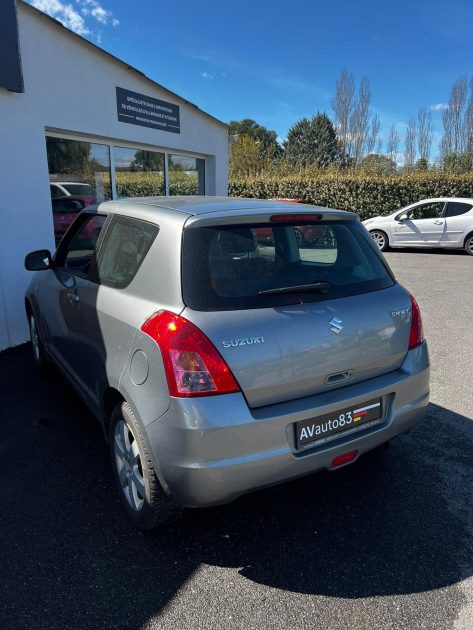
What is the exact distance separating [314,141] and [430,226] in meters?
40.1

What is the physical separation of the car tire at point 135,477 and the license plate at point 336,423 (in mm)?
728

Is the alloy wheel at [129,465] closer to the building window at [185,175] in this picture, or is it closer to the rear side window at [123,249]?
the rear side window at [123,249]

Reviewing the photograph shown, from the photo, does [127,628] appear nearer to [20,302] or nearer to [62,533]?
[62,533]

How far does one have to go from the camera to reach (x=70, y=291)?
3217mm

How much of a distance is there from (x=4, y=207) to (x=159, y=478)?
13.8 feet

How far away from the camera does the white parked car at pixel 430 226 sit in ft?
44.5

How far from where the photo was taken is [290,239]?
2580mm

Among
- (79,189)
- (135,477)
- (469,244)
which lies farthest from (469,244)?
(135,477)

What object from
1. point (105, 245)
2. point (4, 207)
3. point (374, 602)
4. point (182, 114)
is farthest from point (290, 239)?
point (182, 114)

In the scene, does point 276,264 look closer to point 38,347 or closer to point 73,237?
point 73,237

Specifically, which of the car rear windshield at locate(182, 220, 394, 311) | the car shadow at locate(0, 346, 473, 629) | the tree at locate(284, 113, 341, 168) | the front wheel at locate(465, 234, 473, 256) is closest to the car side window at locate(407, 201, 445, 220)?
the front wheel at locate(465, 234, 473, 256)

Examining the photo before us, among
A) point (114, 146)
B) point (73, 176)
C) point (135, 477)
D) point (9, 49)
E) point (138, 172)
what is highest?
point (9, 49)

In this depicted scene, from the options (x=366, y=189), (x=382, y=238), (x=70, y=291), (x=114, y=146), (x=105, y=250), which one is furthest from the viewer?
(x=366, y=189)

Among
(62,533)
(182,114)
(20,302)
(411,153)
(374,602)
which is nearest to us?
(374,602)
